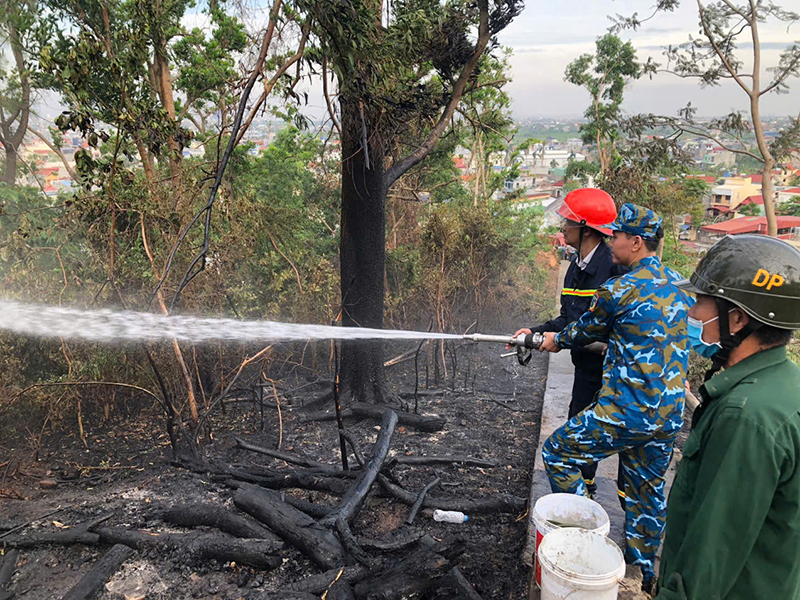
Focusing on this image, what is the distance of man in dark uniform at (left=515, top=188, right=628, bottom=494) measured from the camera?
3934 millimetres

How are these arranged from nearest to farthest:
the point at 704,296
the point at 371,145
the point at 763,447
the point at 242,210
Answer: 1. the point at 763,447
2. the point at 704,296
3. the point at 371,145
4. the point at 242,210

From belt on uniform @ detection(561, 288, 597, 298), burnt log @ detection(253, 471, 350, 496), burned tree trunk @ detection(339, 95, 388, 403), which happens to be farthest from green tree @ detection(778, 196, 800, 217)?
burnt log @ detection(253, 471, 350, 496)

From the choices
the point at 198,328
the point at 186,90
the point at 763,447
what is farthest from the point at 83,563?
the point at 186,90

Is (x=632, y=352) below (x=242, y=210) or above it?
below

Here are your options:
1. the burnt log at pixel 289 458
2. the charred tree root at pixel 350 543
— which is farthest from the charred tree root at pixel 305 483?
the charred tree root at pixel 350 543

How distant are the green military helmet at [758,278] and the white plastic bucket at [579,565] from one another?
4.78ft

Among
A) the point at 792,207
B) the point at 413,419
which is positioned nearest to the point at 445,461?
the point at 413,419

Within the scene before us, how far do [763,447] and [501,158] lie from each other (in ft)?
72.9

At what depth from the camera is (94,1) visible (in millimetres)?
8273

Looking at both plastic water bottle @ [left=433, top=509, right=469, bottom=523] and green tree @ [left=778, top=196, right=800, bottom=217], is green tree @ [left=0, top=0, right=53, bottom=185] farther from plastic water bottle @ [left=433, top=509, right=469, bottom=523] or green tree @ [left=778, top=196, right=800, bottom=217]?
green tree @ [left=778, top=196, right=800, bottom=217]

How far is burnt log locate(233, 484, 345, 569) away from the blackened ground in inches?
4.7

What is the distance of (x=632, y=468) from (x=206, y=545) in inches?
117

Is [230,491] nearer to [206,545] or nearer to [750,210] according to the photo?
[206,545]

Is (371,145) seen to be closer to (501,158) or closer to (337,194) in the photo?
(337,194)
